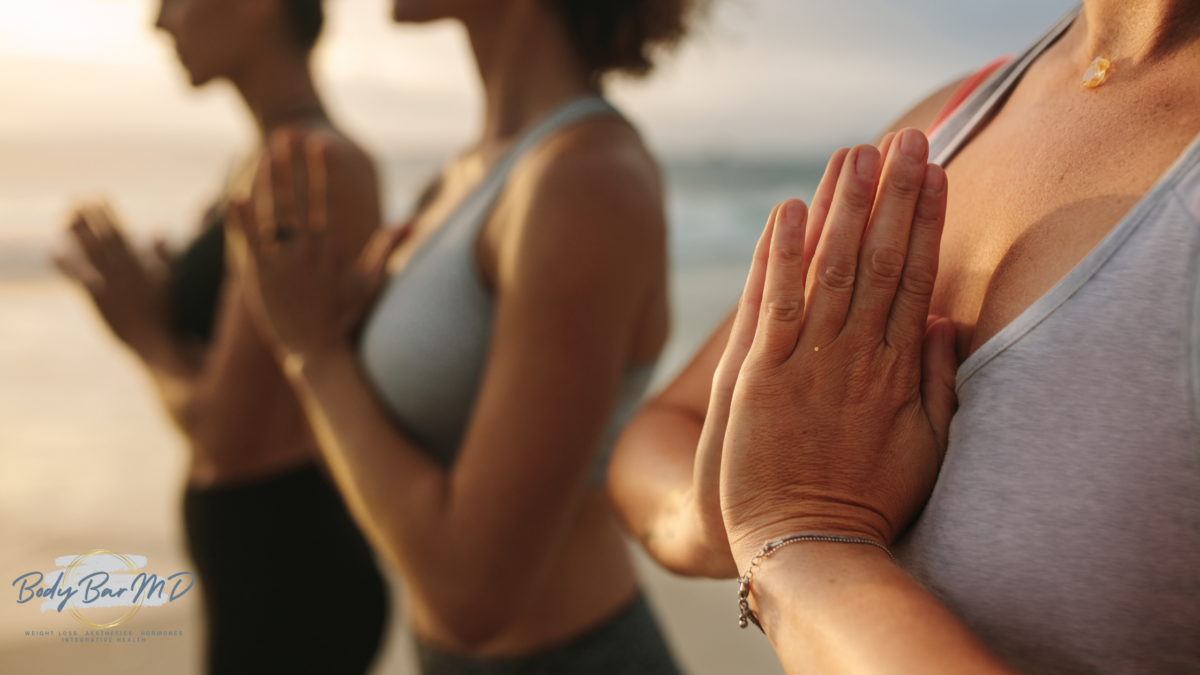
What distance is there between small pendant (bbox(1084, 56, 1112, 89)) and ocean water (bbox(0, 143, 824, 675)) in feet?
0.99

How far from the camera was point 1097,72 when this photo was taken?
2.08 ft

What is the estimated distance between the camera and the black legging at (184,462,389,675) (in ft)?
5.76

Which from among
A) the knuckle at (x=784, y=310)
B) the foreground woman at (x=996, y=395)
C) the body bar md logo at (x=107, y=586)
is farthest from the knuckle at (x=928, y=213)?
the body bar md logo at (x=107, y=586)

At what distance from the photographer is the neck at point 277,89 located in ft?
6.98

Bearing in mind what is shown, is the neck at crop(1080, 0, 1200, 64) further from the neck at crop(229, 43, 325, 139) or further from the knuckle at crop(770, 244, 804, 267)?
the neck at crop(229, 43, 325, 139)

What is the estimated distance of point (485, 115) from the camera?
64.6 inches

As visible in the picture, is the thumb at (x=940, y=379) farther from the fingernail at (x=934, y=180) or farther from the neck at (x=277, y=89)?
the neck at (x=277, y=89)

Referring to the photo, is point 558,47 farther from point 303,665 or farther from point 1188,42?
point 303,665

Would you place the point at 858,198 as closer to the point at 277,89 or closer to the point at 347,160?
the point at 347,160

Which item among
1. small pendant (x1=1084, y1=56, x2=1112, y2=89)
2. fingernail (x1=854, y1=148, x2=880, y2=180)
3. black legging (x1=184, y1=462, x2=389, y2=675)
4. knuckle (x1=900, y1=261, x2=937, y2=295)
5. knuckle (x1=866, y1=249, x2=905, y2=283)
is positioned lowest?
black legging (x1=184, y1=462, x2=389, y2=675)

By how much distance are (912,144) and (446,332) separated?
0.86 m

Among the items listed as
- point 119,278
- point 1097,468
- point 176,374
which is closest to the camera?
point 1097,468

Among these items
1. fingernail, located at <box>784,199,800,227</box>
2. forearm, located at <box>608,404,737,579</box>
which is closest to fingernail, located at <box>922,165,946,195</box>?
fingernail, located at <box>784,199,800,227</box>

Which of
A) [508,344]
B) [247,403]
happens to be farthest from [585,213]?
[247,403]
